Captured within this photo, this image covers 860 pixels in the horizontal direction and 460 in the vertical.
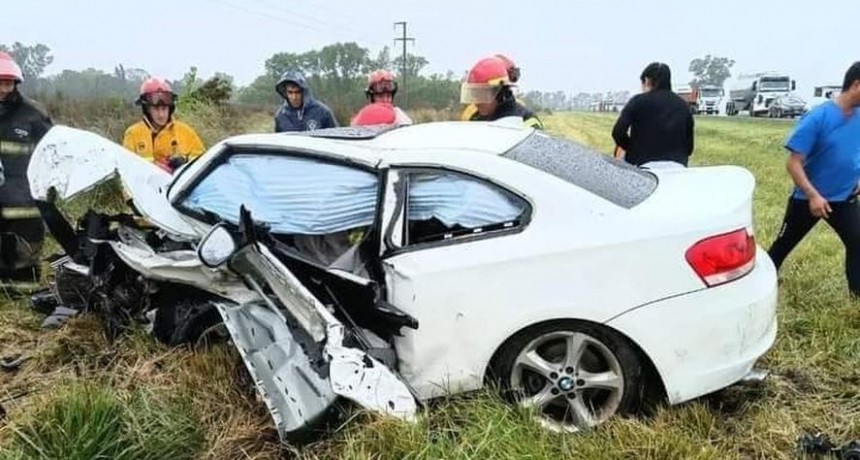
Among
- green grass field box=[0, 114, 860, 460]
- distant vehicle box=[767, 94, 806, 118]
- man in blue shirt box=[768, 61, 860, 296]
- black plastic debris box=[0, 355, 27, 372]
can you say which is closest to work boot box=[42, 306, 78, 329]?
green grass field box=[0, 114, 860, 460]

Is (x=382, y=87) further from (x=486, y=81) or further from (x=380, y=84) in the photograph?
(x=486, y=81)

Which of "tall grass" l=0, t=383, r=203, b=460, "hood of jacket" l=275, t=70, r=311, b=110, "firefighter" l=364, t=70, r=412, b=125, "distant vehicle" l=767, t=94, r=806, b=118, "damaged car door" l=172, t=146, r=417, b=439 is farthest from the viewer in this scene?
"distant vehicle" l=767, t=94, r=806, b=118

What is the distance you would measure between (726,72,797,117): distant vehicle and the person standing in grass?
117ft

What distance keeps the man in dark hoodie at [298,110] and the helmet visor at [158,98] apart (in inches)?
44.5

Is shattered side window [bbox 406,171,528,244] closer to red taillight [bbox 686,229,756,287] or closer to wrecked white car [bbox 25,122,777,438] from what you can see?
wrecked white car [bbox 25,122,777,438]

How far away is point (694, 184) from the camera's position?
3.47 m

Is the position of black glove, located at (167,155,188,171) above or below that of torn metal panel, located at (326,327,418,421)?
above

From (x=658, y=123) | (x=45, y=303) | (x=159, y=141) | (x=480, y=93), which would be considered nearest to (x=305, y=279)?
(x=480, y=93)

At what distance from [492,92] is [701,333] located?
8.09ft

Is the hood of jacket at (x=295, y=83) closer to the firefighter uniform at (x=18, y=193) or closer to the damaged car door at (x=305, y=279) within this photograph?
the firefighter uniform at (x=18, y=193)

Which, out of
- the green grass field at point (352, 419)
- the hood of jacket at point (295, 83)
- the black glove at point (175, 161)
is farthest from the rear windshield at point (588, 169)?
the hood of jacket at point (295, 83)

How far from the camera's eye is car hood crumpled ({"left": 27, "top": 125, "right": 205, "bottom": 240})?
388cm

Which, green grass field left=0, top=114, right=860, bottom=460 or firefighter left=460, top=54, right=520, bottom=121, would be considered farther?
firefighter left=460, top=54, right=520, bottom=121

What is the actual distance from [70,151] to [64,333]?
3.16ft
